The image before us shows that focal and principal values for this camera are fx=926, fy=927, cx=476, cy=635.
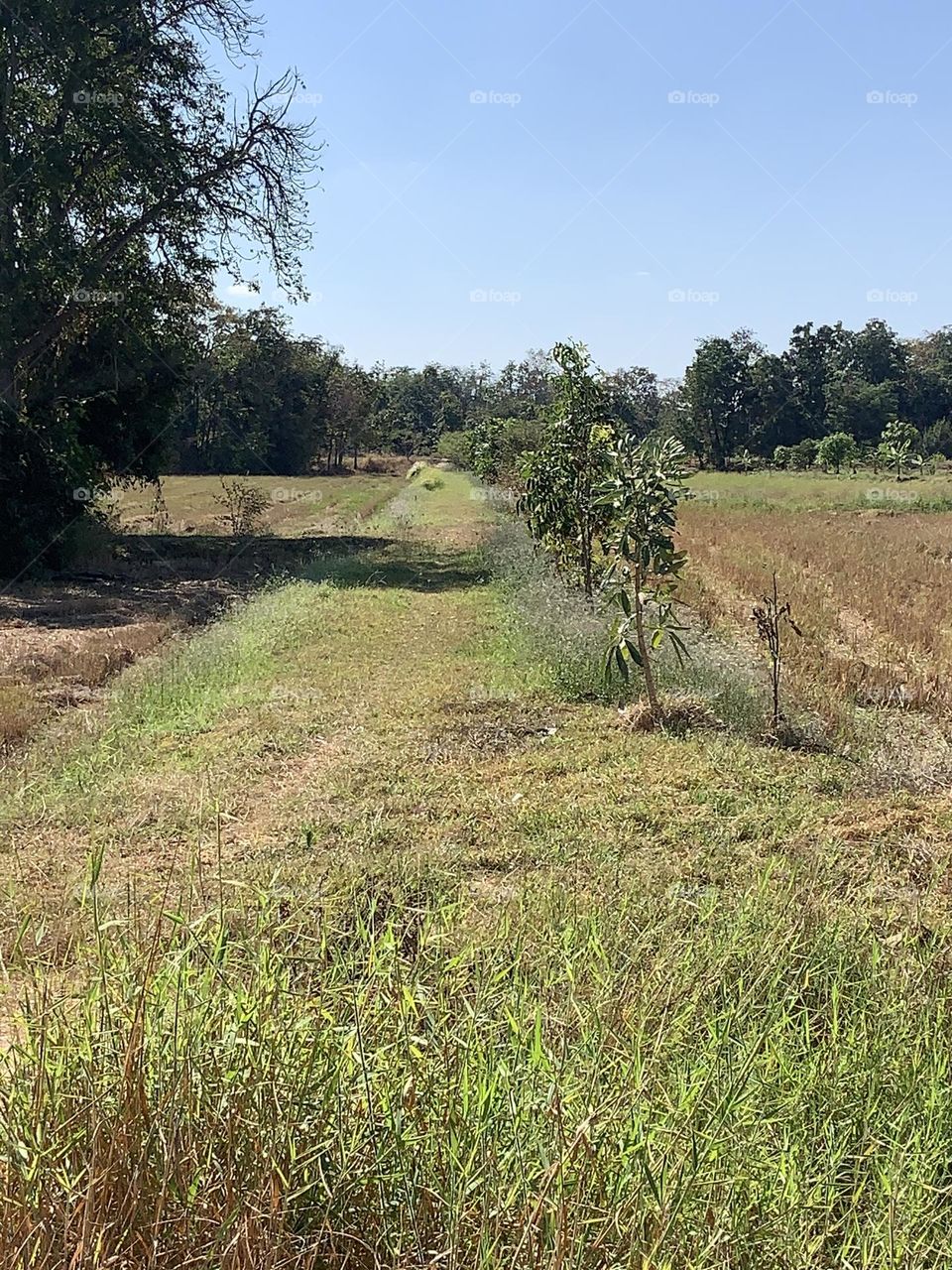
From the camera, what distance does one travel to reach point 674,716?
688 centimetres

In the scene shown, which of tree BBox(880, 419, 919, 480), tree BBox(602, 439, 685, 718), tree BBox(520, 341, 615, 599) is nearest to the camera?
tree BBox(602, 439, 685, 718)

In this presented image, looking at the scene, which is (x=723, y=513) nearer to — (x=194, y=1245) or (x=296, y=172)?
(x=296, y=172)

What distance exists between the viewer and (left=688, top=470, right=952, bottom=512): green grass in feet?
112

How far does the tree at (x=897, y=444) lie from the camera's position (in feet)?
167

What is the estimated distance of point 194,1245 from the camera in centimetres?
187

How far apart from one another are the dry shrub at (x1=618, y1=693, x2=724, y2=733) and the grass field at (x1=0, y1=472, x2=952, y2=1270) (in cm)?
29

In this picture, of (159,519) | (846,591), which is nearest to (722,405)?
(159,519)

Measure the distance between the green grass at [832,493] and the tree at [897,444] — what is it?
152 centimetres

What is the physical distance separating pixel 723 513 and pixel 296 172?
18327mm

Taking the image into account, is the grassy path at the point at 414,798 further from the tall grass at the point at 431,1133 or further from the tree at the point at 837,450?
the tree at the point at 837,450

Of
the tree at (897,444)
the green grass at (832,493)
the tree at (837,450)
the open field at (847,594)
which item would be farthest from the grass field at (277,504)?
the tree at (897,444)

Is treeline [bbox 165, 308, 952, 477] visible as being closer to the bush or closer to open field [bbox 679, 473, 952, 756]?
the bush

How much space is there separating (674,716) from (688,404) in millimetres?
80048

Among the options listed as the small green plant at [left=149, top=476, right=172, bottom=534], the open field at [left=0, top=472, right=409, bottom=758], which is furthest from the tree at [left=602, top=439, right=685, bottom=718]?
the small green plant at [left=149, top=476, right=172, bottom=534]
